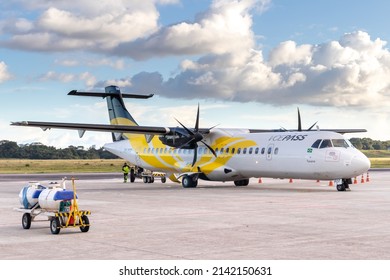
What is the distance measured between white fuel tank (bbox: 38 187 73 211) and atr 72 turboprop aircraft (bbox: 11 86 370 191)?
1541cm

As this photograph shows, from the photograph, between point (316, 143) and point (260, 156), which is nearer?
point (316, 143)

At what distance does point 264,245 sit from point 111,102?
29.6 m

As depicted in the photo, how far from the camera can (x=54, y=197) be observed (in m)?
13.0

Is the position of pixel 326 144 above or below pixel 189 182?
above

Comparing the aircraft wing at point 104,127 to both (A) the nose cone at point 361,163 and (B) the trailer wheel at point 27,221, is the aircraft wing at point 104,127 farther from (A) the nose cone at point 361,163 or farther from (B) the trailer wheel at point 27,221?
(B) the trailer wheel at point 27,221

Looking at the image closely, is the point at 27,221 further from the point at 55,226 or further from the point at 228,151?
the point at 228,151

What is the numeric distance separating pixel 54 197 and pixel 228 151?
1874 centimetres

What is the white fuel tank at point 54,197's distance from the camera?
1297 cm

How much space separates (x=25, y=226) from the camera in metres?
13.8

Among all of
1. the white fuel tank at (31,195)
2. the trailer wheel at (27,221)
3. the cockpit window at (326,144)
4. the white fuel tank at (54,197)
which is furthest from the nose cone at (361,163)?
the trailer wheel at (27,221)

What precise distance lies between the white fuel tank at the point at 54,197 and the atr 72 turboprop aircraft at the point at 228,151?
50.6 feet

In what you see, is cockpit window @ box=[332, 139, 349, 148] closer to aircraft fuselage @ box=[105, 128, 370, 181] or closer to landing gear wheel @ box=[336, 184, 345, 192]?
aircraft fuselage @ box=[105, 128, 370, 181]

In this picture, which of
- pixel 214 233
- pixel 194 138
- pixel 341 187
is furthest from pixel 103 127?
pixel 214 233

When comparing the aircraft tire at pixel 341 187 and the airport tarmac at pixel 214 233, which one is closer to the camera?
the airport tarmac at pixel 214 233
